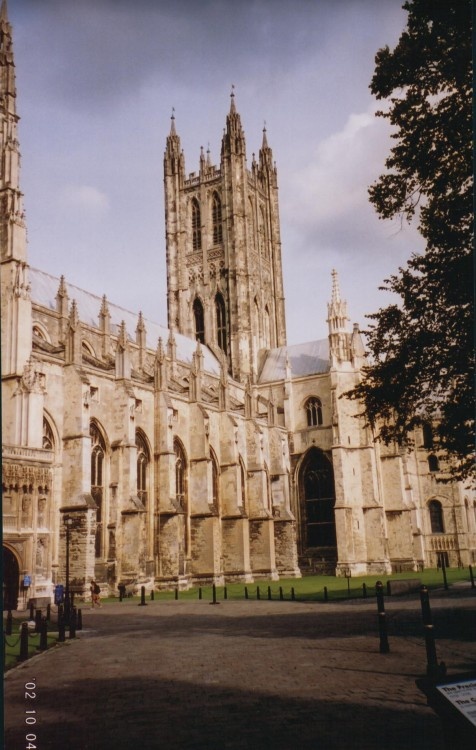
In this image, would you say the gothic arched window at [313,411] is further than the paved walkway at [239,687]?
Yes

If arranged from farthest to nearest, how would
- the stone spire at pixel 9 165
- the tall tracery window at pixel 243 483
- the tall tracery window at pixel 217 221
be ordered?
the tall tracery window at pixel 217 221
the tall tracery window at pixel 243 483
the stone spire at pixel 9 165

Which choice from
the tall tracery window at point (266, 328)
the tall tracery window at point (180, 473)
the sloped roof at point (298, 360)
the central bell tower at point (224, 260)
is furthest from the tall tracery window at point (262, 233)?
the tall tracery window at point (180, 473)

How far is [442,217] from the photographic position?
40.7 ft

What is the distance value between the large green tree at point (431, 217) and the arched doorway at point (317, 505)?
33.7m

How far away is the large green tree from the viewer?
1073cm

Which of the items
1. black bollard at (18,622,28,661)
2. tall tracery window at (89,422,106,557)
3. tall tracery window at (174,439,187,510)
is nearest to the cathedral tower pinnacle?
tall tracery window at (89,422,106,557)

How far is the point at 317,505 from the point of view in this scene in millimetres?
48406

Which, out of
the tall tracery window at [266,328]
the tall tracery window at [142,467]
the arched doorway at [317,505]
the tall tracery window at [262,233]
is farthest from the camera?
the tall tracery window at [262,233]

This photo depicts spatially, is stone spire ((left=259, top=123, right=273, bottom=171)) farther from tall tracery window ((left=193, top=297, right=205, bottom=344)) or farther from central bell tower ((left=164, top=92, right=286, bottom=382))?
tall tracery window ((left=193, top=297, right=205, bottom=344))

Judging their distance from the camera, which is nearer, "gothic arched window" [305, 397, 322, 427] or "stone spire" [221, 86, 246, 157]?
"gothic arched window" [305, 397, 322, 427]

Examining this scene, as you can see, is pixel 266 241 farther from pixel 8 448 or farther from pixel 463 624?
pixel 463 624

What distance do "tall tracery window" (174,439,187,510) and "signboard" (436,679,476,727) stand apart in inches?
1375

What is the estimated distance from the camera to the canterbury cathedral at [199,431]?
27.5 m

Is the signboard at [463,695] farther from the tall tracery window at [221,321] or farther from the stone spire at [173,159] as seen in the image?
the stone spire at [173,159]
